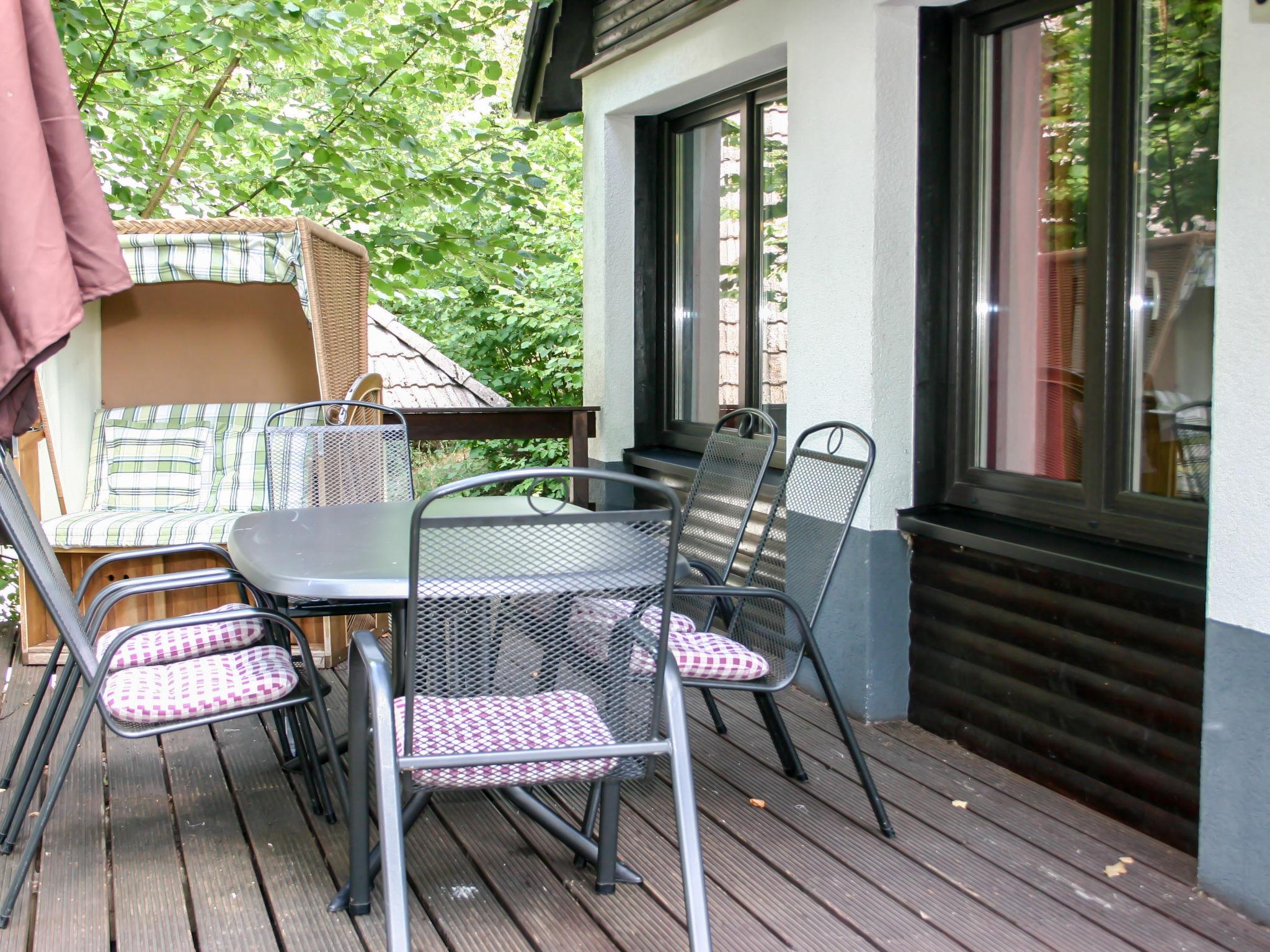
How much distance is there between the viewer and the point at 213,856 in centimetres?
256

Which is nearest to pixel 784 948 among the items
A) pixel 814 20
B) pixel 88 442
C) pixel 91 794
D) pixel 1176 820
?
pixel 1176 820

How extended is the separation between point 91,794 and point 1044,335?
104 inches

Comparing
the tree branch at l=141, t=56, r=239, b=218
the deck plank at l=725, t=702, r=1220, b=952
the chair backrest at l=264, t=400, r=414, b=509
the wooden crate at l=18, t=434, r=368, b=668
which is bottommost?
the deck plank at l=725, t=702, r=1220, b=952

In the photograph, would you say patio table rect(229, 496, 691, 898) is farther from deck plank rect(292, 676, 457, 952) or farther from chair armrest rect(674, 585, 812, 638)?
deck plank rect(292, 676, 457, 952)

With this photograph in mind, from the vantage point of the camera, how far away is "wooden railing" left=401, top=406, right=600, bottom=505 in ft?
17.1

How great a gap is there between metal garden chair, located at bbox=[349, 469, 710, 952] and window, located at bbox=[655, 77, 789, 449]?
2.37 meters

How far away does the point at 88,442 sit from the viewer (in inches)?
187

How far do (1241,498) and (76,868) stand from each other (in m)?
2.40

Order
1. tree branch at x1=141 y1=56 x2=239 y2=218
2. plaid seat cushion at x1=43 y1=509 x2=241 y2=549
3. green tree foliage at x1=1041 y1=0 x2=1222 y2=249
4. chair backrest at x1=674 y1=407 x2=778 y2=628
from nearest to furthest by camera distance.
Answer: green tree foliage at x1=1041 y1=0 x2=1222 y2=249 → chair backrest at x1=674 y1=407 x2=778 y2=628 → plaid seat cushion at x1=43 y1=509 x2=241 y2=549 → tree branch at x1=141 y1=56 x2=239 y2=218

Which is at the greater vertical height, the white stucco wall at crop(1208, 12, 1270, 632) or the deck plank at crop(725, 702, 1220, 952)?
the white stucco wall at crop(1208, 12, 1270, 632)

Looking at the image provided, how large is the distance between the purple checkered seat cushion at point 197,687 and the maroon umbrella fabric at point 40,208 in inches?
24.7

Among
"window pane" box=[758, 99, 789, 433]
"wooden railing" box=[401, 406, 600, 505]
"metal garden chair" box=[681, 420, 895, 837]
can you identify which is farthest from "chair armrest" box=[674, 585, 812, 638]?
"wooden railing" box=[401, 406, 600, 505]

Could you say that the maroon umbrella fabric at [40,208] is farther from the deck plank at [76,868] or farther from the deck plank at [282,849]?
the deck plank at [282,849]

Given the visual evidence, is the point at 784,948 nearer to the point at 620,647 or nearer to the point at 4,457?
the point at 620,647
